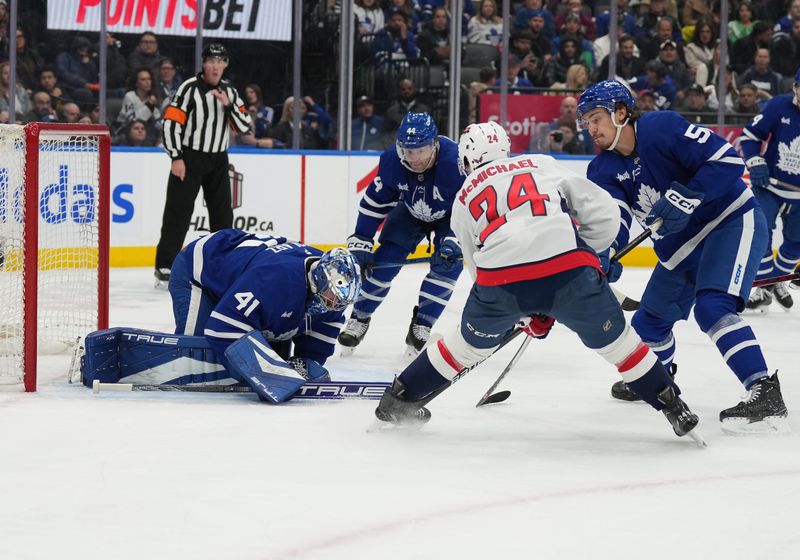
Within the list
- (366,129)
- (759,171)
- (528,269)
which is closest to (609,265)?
(528,269)

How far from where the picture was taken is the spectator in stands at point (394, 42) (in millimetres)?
7527

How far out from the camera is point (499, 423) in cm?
316

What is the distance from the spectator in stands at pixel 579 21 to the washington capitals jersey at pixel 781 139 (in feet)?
9.08

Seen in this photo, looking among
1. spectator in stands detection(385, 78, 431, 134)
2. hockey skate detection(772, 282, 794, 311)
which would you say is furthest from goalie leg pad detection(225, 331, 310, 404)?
spectator in stands detection(385, 78, 431, 134)

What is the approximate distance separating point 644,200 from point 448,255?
104cm

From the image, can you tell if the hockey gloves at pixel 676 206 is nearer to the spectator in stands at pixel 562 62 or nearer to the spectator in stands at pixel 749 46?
the spectator in stands at pixel 562 62

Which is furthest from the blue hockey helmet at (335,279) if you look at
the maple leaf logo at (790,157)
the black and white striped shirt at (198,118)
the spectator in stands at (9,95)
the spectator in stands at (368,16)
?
the spectator in stands at (368,16)

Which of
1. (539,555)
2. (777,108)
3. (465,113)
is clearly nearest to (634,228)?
(465,113)

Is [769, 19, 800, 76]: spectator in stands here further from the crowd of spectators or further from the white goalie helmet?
the white goalie helmet

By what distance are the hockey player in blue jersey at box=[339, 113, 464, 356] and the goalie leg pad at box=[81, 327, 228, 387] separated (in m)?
0.94

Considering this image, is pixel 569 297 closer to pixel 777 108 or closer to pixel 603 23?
pixel 777 108

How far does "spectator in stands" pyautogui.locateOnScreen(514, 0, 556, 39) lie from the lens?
7.99 metres

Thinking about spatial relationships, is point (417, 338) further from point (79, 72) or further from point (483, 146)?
point (79, 72)

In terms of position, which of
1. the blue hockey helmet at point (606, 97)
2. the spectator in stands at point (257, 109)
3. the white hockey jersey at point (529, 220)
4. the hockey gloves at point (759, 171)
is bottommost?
the white hockey jersey at point (529, 220)
